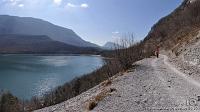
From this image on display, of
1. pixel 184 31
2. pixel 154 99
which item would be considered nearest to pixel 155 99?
pixel 154 99

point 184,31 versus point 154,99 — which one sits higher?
point 184,31

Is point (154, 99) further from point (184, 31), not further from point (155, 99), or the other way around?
point (184, 31)

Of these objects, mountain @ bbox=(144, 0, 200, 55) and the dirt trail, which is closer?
the dirt trail

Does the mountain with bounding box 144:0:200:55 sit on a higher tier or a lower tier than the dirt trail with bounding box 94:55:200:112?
higher

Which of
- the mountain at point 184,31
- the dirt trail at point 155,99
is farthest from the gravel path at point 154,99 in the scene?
the mountain at point 184,31

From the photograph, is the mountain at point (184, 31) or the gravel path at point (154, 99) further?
the mountain at point (184, 31)

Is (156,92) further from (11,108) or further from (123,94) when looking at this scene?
(11,108)

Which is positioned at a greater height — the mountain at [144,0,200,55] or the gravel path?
the mountain at [144,0,200,55]

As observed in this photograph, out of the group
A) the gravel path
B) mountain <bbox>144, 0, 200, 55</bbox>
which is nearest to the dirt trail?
the gravel path

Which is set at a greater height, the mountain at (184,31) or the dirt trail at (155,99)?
the mountain at (184,31)

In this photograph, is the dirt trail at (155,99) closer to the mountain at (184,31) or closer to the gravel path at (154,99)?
the gravel path at (154,99)

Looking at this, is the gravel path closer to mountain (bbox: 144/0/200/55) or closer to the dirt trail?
the dirt trail

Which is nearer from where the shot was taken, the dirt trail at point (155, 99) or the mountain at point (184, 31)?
the dirt trail at point (155, 99)

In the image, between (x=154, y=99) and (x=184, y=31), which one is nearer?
(x=154, y=99)
